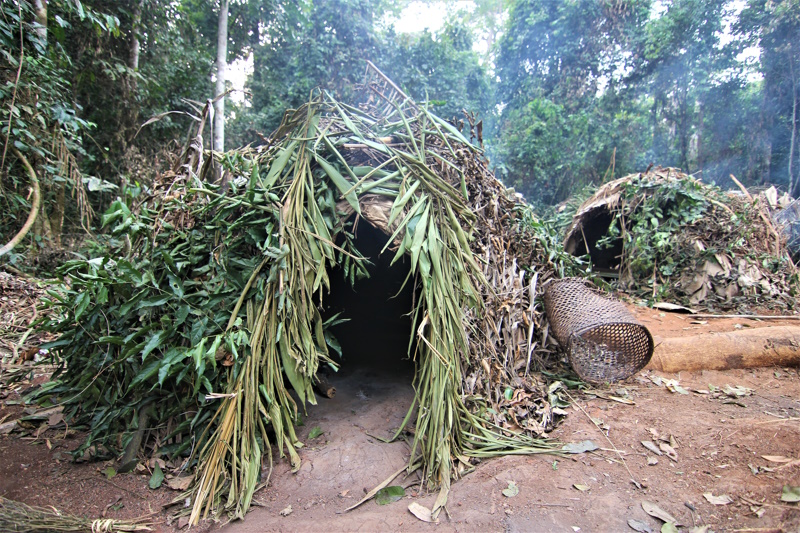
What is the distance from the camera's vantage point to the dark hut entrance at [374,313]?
173 inches

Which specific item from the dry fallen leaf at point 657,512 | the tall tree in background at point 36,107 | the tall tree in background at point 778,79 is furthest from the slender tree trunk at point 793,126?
the tall tree in background at point 36,107

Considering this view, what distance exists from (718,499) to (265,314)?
2.63m

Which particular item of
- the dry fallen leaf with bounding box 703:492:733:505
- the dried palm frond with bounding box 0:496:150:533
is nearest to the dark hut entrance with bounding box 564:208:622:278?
the dry fallen leaf with bounding box 703:492:733:505

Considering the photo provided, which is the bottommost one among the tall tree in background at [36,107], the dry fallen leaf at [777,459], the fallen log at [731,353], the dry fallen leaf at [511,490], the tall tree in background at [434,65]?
the dry fallen leaf at [511,490]

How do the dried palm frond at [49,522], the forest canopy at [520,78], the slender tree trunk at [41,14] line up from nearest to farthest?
the dried palm frond at [49,522] < the slender tree trunk at [41,14] < the forest canopy at [520,78]

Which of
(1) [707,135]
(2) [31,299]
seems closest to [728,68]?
(1) [707,135]

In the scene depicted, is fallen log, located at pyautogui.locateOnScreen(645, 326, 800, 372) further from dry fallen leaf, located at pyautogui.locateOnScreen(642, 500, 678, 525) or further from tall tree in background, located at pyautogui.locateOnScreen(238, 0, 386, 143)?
tall tree in background, located at pyautogui.locateOnScreen(238, 0, 386, 143)

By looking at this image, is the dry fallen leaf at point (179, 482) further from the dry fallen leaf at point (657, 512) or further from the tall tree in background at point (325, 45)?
the tall tree in background at point (325, 45)

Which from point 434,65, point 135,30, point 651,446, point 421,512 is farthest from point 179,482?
point 434,65

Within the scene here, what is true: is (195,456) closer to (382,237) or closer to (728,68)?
(382,237)

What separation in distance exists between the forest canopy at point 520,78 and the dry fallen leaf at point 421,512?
21.4ft

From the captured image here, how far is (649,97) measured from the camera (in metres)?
12.0

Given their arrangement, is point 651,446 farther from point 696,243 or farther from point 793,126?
point 793,126

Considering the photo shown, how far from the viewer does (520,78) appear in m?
12.4
